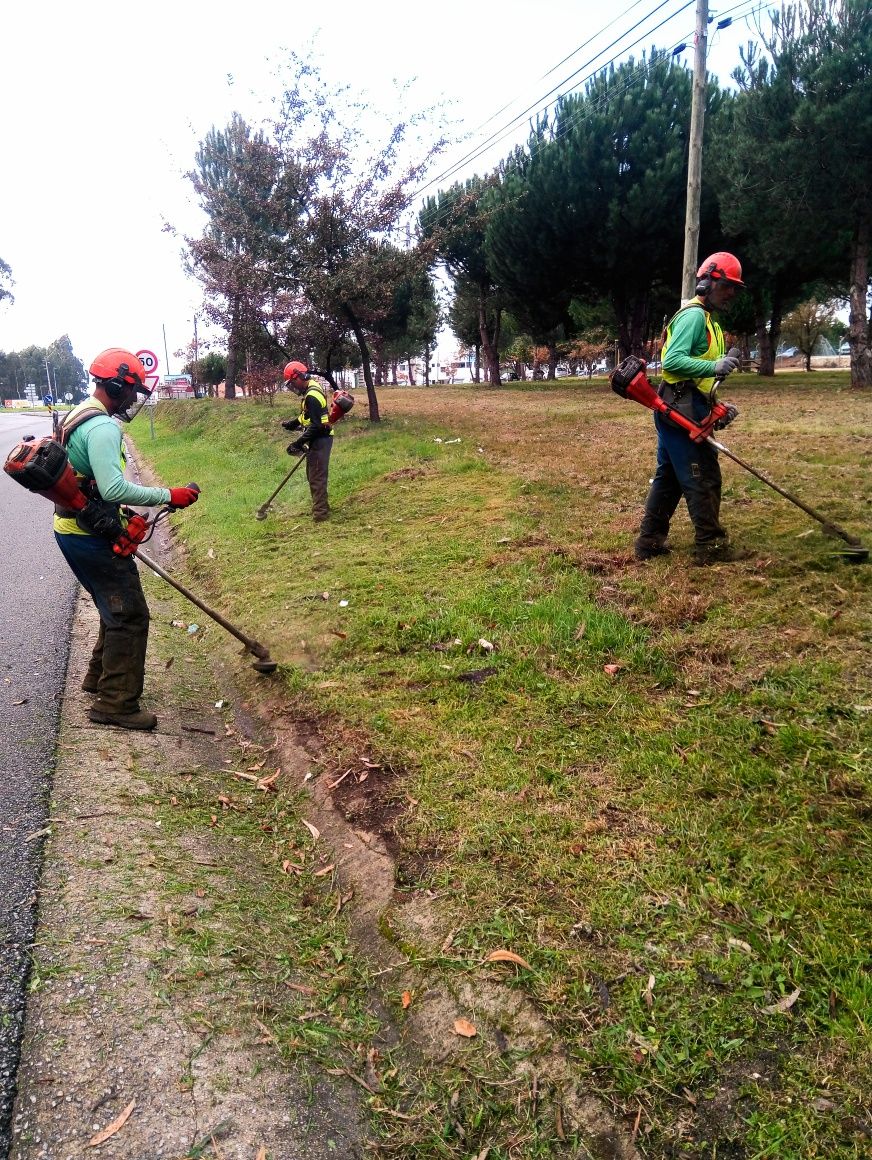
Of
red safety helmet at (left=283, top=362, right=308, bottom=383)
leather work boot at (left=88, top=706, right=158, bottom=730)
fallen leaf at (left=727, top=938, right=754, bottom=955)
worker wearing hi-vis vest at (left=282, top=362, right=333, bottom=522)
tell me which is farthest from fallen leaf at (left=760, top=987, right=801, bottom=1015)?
red safety helmet at (left=283, top=362, right=308, bottom=383)

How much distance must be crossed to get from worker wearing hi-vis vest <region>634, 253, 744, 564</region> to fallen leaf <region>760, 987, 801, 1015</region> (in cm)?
371

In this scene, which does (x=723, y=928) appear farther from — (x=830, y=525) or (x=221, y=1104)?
(x=830, y=525)

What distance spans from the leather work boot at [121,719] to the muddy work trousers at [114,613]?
25 millimetres

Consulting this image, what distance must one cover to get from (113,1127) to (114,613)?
299cm

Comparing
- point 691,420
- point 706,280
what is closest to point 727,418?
point 691,420

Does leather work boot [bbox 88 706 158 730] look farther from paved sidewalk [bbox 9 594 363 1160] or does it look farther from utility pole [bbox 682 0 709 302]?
utility pole [bbox 682 0 709 302]

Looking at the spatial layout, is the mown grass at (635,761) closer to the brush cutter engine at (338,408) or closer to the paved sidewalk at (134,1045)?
the paved sidewalk at (134,1045)

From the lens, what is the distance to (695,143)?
48.9 ft

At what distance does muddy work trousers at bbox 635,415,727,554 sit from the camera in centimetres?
556

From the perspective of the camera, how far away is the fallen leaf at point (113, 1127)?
2049 mm

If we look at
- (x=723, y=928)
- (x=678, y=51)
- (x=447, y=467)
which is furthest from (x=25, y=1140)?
(x=678, y=51)

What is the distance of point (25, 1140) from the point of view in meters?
2.03

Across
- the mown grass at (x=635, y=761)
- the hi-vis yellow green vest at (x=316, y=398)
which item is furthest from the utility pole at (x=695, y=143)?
the mown grass at (x=635, y=761)

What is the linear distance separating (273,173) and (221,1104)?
17.1m
